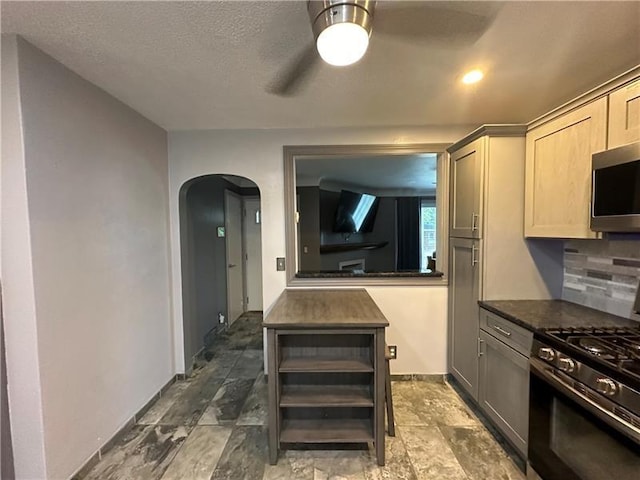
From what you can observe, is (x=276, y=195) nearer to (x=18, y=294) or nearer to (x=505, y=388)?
(x=18, y=294)

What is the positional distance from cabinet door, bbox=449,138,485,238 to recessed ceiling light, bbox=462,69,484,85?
45 centimetres

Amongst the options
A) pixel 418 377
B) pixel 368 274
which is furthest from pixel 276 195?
pixel 418 377

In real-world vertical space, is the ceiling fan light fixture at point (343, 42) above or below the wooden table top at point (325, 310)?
above

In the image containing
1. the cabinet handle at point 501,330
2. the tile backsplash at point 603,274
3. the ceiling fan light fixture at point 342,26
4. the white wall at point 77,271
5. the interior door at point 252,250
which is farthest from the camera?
the interior door at point 252,250

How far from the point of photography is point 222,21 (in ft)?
4.57

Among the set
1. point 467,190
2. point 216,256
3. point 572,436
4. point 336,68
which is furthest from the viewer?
point 216,256

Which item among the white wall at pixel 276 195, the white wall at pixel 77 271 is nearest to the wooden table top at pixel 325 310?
the white wall at pixel 276 195

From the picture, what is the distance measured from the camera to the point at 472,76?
1900 mm

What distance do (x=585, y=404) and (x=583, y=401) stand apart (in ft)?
0.04

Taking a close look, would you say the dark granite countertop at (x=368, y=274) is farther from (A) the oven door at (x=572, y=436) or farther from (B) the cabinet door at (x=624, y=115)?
(B) the cabinet door at (x=624, y=115)

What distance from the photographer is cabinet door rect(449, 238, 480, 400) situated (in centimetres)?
237

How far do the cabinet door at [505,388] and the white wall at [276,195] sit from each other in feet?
2.29

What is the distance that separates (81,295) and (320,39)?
1937mm

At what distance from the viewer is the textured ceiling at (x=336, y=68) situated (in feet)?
4.39
